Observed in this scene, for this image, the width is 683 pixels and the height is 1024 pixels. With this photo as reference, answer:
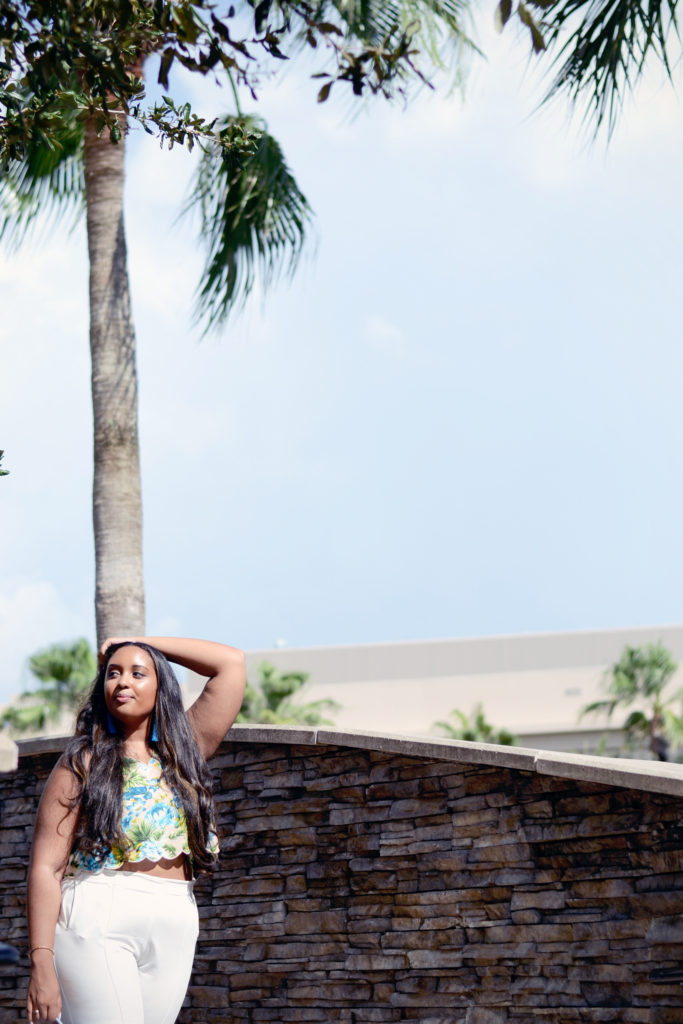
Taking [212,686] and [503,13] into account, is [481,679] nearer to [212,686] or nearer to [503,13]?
[212,686]

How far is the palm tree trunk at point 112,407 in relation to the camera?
32.6ft

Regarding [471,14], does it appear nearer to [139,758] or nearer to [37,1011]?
[139,758]

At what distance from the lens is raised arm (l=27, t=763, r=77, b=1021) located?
3436mm

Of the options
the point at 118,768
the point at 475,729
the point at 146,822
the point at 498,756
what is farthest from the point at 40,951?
the point at 475,729

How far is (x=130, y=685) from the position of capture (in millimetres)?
3795

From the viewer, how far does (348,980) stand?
5.78 m

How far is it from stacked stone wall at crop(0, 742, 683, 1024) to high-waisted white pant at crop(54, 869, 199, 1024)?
206 centimetres

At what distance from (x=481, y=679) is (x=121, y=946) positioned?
32.4 m

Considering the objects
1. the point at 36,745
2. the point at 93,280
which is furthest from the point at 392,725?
the point at 36,745

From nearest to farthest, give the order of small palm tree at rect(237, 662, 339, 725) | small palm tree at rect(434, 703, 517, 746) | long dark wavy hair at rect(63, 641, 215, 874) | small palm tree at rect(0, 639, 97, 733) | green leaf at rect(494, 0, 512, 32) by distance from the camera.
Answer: green leaf at rect(494, 0, 512, 32)
long dark wavy hair at rect(63, 641, 215, 874)
small palm tree at rect(0, 639, 97, 733)
small palm tree at rect(237, 662, 339, 725)
small palm tree at rect(434, 703, 517, 746)

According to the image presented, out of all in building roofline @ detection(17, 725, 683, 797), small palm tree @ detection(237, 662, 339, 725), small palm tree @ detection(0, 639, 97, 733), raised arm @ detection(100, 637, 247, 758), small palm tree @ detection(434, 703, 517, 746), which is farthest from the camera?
small palm tree @ detection(434, 703, 517, 746)

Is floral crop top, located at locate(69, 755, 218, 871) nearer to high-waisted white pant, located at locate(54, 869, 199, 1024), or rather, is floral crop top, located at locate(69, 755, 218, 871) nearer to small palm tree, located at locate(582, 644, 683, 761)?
high-waisted white pant, located at locate(54, 869, 199, 1024)

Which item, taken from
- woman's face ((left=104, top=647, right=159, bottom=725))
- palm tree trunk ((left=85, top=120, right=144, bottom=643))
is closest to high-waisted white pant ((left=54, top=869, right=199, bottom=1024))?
woman's face ((left=104, top=647, right=159, bottom=725))

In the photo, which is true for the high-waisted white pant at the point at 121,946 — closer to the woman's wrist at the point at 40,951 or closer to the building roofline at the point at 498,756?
the woman's wrist at the point at 40,951
